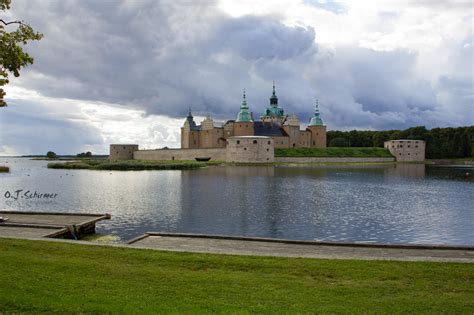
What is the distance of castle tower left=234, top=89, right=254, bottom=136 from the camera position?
79.8m

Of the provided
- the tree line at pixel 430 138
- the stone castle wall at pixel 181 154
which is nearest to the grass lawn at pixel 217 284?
the stone castle wall at pixel 181 154

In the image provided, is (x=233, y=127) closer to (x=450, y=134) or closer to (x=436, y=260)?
(x=450, y=134)

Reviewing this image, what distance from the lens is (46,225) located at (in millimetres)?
12711

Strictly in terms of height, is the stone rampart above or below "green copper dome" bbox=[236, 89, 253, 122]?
below

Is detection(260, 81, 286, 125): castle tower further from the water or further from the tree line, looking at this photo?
the water

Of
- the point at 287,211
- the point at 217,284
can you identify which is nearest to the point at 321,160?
the point at 287,211

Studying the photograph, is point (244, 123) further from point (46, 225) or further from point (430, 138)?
point (46, 225)

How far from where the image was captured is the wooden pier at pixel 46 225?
11.8 metres

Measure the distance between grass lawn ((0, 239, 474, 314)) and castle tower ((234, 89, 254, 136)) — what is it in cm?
7149

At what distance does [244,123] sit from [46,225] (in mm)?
68068

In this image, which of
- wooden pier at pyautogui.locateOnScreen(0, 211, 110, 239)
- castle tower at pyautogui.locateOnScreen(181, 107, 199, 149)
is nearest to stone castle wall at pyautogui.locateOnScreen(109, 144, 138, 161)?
castle tower at pyautogui.locateOnScreen(181, 107, 199, 149)

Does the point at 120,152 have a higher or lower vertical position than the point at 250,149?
lower

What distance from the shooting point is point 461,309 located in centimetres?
550

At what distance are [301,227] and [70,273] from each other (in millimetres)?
10080
